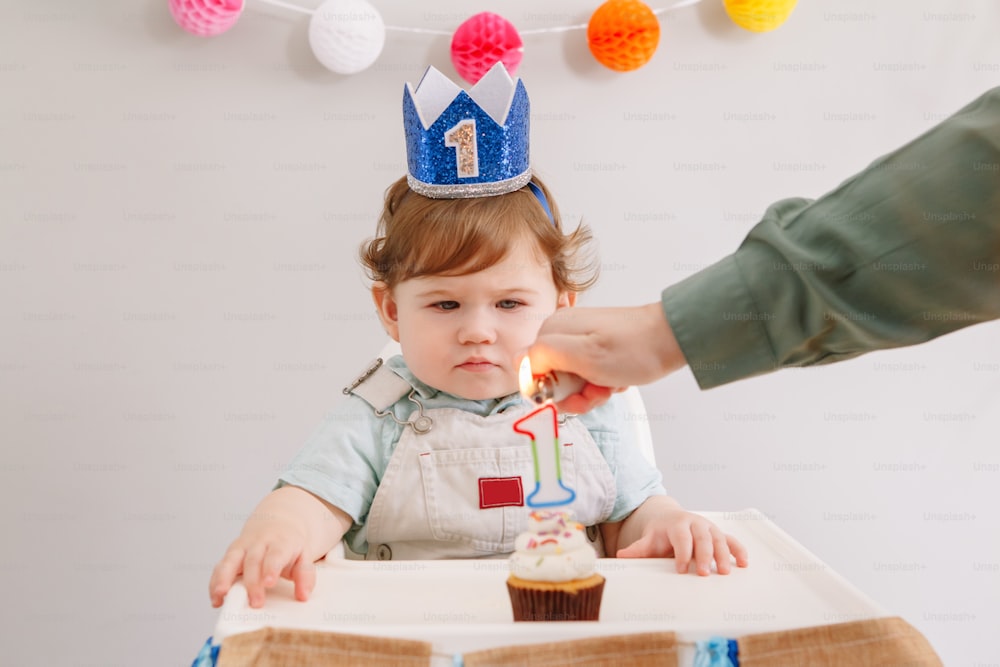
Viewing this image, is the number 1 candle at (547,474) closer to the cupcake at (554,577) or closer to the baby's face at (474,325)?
the cupcake at (554,577)

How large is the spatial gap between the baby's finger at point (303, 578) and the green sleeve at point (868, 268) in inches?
16.7

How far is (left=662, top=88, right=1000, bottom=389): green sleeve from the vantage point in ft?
2.18

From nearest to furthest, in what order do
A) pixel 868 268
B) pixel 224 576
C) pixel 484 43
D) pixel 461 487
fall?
pixel 868 268 → pixel 224 576 → pixel 461 487 → pixel 484 43

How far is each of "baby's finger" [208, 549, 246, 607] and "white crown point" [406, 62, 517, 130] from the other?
0.57 m

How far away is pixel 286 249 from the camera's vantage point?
174 cm

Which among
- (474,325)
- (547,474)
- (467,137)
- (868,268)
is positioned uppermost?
(467,137)

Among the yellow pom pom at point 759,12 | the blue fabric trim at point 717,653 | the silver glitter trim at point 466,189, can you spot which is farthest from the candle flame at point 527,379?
the yellow pom pom at point 759,12

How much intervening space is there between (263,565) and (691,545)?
0.42 m

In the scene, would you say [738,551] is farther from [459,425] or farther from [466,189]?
[466,189]

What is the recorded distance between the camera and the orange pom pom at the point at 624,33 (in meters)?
1.58

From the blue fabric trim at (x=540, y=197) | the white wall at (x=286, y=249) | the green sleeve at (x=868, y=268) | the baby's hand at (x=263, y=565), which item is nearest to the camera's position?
the green sleeve at (x=868, y=268)

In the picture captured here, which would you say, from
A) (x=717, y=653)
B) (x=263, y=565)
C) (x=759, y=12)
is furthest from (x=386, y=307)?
(x=759, y=12)

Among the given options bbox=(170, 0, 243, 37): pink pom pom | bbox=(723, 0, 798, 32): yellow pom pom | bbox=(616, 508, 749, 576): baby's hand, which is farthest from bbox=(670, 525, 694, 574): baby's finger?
bbox=(170, 0, 243, 37): pink pom pom

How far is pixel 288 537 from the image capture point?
97cm
